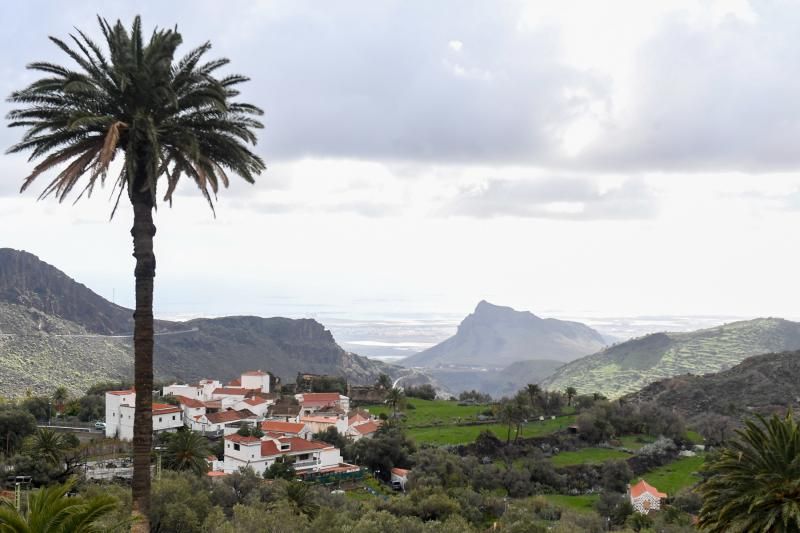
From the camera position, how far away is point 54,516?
9.80 m

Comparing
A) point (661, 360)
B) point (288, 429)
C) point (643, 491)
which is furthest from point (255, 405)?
point (661, 360)

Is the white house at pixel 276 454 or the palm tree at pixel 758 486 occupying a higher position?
the palm tree at pixel 758 486

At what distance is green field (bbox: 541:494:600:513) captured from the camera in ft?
165

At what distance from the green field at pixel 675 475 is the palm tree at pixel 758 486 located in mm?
41108

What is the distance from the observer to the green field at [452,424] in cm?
7025

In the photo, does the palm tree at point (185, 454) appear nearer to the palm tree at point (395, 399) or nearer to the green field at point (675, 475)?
the green field at point (675, 475)

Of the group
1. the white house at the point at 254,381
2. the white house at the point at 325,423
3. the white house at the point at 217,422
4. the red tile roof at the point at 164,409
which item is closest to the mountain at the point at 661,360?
the white house at the point at 254,381

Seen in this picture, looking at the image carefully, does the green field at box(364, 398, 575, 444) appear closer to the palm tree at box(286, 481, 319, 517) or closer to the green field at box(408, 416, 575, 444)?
the green field at box(408, 416, 575, 444)

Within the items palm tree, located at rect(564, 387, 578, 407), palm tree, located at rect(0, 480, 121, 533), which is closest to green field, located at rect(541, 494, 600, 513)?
palm tree, located at rect(564, 387, 578, 407)

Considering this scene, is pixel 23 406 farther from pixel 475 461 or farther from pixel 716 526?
pixel 716 526

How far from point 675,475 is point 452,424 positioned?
81.8 ft

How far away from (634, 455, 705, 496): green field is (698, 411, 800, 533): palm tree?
41.1m

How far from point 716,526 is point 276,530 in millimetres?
10987

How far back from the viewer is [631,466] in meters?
63.8
